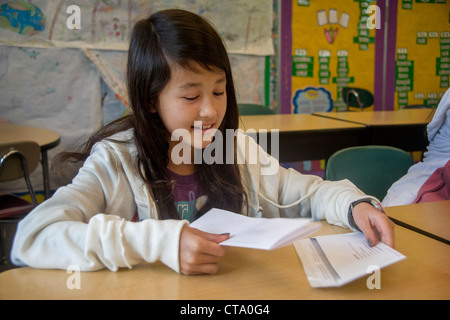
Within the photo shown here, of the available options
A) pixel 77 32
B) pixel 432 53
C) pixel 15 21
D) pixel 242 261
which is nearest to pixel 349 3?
pixel 432 53

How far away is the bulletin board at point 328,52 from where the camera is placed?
3.96 meters

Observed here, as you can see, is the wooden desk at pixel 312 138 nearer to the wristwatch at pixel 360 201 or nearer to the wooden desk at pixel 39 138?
the wooden desk at pixel 39 138

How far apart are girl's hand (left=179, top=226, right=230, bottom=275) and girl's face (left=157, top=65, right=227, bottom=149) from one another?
1.16ft

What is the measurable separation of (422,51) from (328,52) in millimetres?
1220

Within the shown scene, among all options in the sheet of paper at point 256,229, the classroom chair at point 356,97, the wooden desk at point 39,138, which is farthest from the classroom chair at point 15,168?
the classroom chair at point 356,97

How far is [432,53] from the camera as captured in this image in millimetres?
4633

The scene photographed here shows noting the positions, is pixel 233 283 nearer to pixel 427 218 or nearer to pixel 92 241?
pixel 92 241

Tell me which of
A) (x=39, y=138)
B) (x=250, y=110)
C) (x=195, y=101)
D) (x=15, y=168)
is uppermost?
(x=195, y=101)

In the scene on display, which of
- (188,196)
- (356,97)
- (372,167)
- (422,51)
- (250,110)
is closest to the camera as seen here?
(188,196)

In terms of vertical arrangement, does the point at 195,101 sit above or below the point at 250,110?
above

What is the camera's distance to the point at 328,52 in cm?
410

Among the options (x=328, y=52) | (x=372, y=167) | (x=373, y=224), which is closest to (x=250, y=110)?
(x=328, y=52)

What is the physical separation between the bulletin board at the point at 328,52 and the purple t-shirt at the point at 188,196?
303 centimetres

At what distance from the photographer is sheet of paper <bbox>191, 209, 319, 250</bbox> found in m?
0.63
